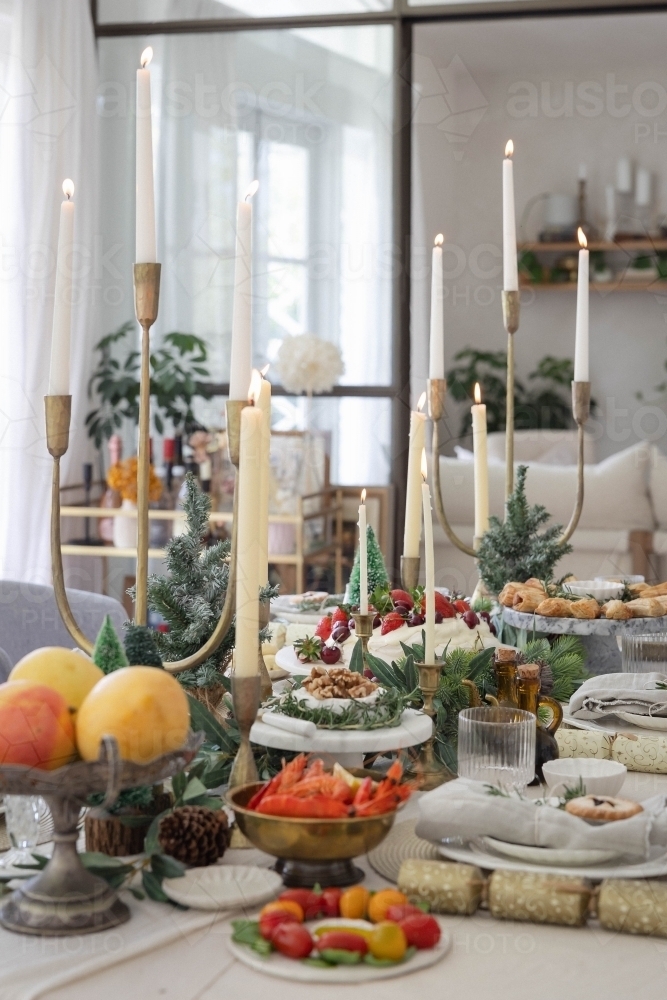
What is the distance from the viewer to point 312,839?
77 centimetres

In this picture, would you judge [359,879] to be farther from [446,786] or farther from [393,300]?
[393,300]

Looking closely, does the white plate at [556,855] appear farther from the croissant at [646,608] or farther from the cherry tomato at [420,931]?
the croissant at [646,608]

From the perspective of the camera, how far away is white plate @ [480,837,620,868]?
2.66ft

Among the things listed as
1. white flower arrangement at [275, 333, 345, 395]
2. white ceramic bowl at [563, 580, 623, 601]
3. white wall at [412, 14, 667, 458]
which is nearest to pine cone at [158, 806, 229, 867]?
white ceramic bowl at [563, 580, 623, 601]

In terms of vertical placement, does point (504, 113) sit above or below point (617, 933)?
above

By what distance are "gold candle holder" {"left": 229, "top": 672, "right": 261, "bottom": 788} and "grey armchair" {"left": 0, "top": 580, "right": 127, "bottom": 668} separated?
1.07 m

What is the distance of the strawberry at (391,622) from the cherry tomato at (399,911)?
23.3 inches

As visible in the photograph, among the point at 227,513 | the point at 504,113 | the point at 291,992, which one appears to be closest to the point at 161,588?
the point at 291,992

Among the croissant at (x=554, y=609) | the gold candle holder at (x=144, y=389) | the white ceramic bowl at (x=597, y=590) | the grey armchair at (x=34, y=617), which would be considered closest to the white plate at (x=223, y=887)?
the gold candle holder at (x=144, y=389)

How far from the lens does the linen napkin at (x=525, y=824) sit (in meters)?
0.81

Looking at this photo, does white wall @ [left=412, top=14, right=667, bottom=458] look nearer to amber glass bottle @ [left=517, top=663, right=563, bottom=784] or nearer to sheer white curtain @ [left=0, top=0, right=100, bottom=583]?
sheer white curtain @ [left=0, top=0, right=100, bottom=583]

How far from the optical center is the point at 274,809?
2.59 feet

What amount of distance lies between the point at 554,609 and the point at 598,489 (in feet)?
7.42

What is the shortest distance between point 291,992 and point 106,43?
4.35m
